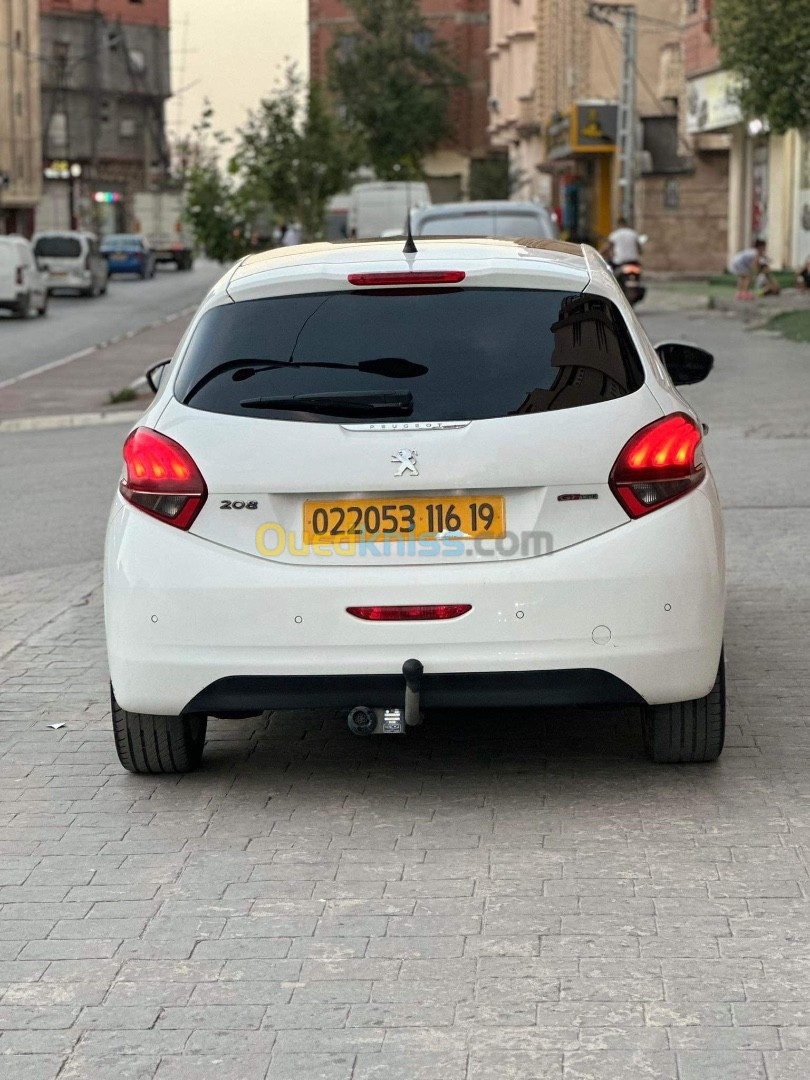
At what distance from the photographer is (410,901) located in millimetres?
4836

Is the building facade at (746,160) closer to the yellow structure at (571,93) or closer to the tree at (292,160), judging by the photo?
the yellow structure at (571,93)

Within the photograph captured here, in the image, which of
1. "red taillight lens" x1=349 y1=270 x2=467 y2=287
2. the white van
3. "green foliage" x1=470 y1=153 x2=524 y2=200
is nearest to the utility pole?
the white van

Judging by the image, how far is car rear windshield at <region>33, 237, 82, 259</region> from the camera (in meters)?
53.2

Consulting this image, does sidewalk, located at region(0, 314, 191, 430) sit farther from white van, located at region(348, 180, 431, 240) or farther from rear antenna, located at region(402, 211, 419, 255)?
white van, located at region(348, 180, 431, 240)

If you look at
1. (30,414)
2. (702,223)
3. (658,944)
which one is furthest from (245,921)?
(702,223)

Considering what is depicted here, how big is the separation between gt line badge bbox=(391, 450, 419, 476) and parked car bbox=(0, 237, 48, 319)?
120ft

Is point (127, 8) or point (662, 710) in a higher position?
point (127, 8)

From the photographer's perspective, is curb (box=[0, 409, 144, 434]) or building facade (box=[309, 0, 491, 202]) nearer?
curb (box=[0, 409, 144, 434])

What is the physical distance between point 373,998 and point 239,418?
2.02m

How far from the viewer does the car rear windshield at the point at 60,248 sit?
53156 millimetres

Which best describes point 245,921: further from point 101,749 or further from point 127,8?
point 127,8

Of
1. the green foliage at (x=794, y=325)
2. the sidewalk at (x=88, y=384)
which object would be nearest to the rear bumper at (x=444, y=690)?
the sidewalk at (x=88, y=384)

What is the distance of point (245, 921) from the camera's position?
4711 mm

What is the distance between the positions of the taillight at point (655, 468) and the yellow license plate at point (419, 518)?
36 cm
